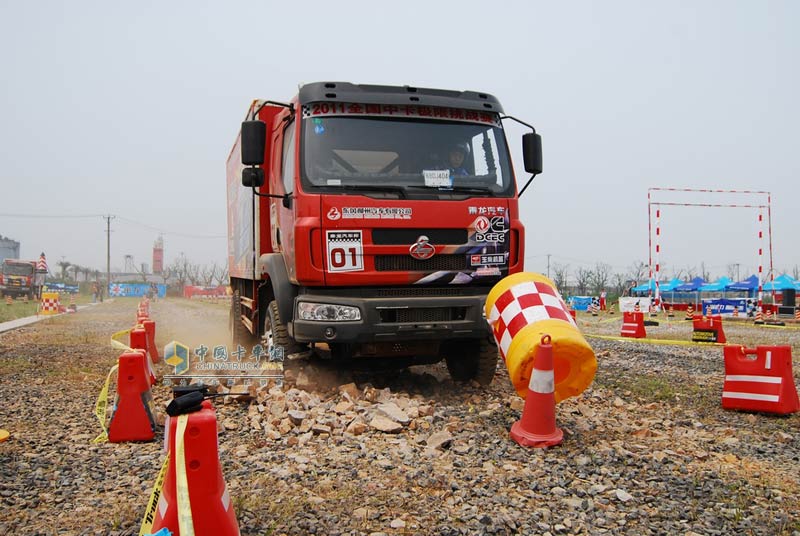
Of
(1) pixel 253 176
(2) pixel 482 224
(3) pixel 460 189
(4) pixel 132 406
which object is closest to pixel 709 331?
(2) pixel 482 224

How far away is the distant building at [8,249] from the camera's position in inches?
2977

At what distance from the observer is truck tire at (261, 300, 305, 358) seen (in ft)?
19.7

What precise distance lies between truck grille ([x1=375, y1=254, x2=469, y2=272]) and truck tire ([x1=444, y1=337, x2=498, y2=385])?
0.94 meters

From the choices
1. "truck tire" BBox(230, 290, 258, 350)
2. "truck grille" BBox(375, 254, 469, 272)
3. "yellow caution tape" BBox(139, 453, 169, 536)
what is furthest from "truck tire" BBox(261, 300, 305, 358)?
"yellow caution tape" BBox(139, 453, 169, 536)

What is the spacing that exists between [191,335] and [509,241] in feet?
32.0

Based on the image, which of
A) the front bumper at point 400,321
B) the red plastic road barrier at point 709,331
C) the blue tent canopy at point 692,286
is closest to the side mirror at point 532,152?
the front bumper at point 400,321

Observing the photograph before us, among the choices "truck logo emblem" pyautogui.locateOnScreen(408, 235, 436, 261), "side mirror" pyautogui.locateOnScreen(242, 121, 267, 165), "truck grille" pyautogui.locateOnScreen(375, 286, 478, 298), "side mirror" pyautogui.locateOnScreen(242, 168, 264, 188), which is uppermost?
"side mirror" pyautogui.locateOnScreen(242, 121, 267, 165)

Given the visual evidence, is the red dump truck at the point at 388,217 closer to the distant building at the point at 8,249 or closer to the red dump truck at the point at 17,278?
the red dump truck at the point at 17,278

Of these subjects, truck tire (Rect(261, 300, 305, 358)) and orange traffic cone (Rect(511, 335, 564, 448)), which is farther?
truck tire (Rect(261, 300, 305, 358))

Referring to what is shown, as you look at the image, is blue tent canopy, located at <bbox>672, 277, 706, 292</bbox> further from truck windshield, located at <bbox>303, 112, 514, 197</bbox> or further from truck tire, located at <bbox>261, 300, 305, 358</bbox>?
truck tire, located at <bbox>261, 300, 305, 358</bbox>

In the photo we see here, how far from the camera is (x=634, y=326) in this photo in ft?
46.3

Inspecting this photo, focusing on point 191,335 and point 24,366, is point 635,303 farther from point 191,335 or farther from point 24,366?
point 24,366

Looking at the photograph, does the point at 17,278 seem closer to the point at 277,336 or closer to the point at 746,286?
the point at 277,336

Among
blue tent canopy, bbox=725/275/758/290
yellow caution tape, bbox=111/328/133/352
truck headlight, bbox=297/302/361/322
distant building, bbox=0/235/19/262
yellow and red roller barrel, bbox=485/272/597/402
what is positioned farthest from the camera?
distant building, bbox=0/235/19/262
